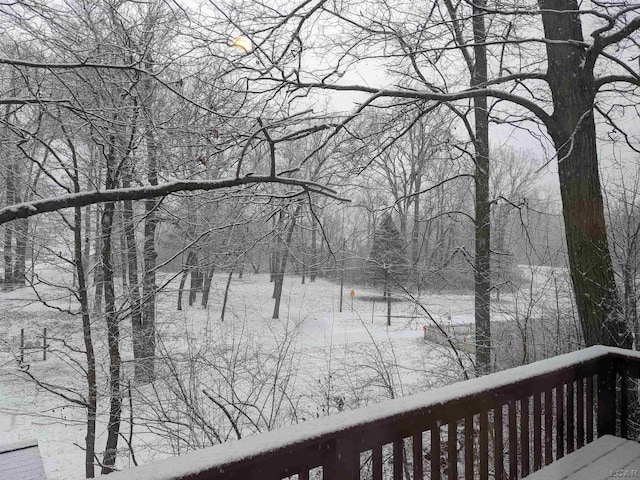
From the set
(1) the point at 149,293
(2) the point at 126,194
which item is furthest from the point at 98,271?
(2) the point at 126,194

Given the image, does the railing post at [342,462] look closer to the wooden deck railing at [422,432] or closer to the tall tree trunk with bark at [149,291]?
the wooden deck railing at [422,432]

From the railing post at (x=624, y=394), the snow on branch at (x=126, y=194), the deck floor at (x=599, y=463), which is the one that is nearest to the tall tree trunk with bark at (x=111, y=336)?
the snow on branch at (x=126, y=194)

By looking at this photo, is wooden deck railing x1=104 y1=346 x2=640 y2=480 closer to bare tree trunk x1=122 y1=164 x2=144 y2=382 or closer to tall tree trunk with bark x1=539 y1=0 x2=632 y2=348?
tall tree trunk with bark x1=539 y1=0 x2=632 y2=348

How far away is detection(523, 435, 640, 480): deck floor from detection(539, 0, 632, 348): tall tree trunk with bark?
2.06m

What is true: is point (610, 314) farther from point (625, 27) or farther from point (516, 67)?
point (516, 67)

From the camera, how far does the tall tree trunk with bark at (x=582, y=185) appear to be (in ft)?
15.8

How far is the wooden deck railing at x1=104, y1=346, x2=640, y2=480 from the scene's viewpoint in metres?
1.40

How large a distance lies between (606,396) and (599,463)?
1.75 feet

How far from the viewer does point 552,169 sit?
16.9 ft

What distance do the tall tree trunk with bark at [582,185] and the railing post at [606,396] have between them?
1.83 metres

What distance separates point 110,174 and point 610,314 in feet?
24.0

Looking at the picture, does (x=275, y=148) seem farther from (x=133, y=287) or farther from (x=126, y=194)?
(x=133, y=287)

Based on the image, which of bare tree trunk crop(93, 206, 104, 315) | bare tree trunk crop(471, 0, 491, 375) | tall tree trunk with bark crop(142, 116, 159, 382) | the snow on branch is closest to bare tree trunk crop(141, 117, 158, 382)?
tall tree trunk with bark crop(142, 116, 159, 382)

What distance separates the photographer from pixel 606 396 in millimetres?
3105
